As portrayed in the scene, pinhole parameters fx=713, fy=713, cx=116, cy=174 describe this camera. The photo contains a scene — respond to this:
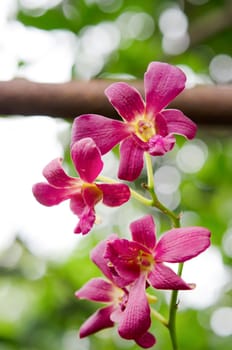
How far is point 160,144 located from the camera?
60 cm

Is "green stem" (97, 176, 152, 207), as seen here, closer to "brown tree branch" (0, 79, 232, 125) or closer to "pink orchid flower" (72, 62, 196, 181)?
"pink orchid flower" (72, 62, 196, 181)

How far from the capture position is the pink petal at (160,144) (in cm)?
60

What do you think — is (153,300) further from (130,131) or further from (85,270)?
(85,270)

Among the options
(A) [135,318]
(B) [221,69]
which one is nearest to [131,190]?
(A) [135,318]

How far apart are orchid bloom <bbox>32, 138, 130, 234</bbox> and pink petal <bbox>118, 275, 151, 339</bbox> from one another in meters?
0.07

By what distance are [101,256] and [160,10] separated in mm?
1453

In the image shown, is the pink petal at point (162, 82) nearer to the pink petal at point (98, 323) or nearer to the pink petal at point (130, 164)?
the pink petal at point (130, 164)

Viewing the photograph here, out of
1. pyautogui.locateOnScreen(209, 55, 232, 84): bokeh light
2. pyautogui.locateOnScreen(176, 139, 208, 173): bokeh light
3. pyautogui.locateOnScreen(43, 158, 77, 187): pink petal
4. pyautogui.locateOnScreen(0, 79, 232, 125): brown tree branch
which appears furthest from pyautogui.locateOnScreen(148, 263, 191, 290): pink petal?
pyautogui.locateOnScreen(209, 55, 232, 84): bokeh light

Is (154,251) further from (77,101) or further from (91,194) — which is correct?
(77,101)

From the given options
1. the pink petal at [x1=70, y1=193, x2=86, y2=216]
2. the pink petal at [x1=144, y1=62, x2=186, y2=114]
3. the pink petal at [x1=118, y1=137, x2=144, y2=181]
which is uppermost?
the pink petal at [x1=144, y1=62, x2=186, y2=114]

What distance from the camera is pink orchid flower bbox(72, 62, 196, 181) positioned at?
62cm

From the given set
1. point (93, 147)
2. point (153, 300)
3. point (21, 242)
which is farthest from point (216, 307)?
point (93, 147)

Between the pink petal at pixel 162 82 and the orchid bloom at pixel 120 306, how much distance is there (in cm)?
13

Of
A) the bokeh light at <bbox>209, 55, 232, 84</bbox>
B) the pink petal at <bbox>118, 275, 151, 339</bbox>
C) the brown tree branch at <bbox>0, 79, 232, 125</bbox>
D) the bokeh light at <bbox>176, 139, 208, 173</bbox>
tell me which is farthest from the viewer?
the bokeh light at <bbox>209, 55, 232, 84</bbox>
